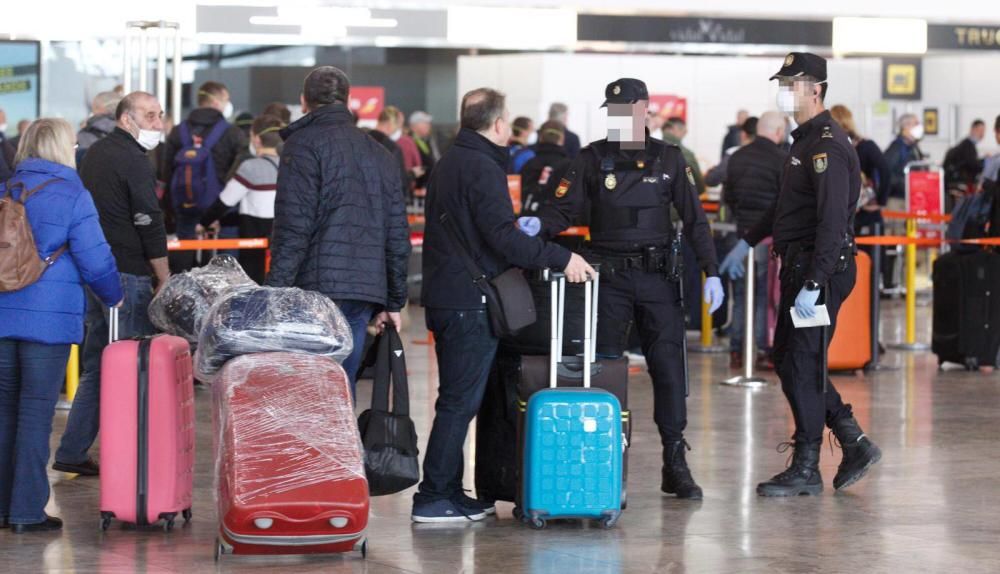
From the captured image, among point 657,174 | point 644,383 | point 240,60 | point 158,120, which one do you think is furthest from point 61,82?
point 657,174

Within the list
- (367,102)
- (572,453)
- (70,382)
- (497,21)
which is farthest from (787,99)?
(367,102)

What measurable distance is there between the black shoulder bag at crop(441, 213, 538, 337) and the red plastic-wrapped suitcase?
73cm

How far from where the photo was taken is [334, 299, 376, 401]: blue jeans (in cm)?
594

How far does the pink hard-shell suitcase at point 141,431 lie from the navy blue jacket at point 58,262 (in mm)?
214

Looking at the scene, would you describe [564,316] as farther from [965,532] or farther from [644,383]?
[644,383]

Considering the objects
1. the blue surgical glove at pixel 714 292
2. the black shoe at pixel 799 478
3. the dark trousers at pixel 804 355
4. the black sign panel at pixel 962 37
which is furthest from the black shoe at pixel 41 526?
the black sign panel at pixel 962 37

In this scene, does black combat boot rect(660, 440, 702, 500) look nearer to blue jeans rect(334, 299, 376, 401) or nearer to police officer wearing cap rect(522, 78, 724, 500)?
police officer wearing cap rect(522, 78, 724, 500)

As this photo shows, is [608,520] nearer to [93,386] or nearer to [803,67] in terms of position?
[803,67]

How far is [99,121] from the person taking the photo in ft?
29.6

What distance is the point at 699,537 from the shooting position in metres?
5.94

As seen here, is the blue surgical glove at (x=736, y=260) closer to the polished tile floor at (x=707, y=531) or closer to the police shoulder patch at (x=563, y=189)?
the polished tile floor at (x=707, y=531)

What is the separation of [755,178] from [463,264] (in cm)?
485

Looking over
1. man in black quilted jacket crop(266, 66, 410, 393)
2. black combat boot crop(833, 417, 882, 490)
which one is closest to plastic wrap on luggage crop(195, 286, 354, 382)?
man in black quilted jacket crop(266, 66, 410, 393)

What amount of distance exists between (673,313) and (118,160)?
2.38 meters
